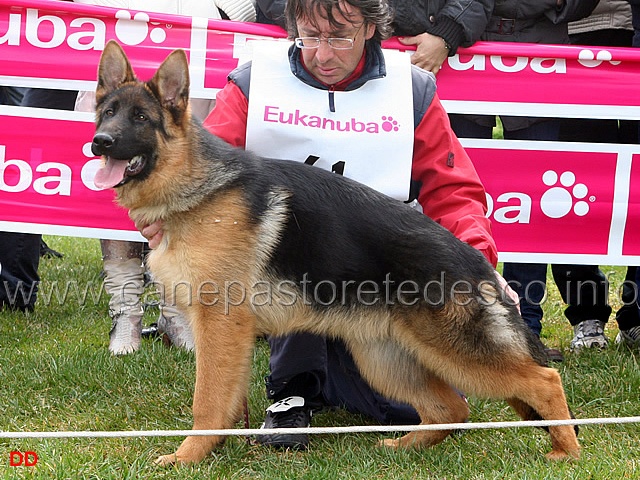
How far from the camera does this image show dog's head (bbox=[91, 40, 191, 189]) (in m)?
2.98

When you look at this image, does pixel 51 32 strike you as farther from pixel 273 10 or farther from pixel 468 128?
pixel 468 128

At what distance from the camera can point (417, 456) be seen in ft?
10.7

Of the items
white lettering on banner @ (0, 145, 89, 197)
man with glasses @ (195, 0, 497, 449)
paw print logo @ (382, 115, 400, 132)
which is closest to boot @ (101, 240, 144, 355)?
white lettering on banner @ (0, 145, 89, 197)

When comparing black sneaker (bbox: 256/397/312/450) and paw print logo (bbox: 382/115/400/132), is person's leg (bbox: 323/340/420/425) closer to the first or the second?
black sneaker (bbox: 256/397/312/450)

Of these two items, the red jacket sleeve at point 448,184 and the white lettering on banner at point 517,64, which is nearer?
the red jacket sleeve at point 448,184

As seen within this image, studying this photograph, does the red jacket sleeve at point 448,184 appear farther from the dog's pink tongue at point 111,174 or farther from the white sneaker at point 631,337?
the white sneaker at point 631,337

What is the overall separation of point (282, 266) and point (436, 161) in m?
0.91

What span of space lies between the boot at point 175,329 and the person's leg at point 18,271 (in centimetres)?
105

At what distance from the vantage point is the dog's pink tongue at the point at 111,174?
3000 millimetres

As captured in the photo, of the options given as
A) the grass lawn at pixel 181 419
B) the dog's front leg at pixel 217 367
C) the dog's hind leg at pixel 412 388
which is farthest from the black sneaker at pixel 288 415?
the dog's front leg at pixel 217 367

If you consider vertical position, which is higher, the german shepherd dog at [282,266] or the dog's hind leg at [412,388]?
the german shepherd dog at [282,266]

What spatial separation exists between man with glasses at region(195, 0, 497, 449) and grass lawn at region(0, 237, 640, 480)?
0.35 m

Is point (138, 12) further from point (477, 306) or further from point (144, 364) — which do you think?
point (477, 306)

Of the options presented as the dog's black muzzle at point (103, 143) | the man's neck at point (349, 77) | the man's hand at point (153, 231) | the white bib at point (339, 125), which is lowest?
the man's hand at point (153, 231)
